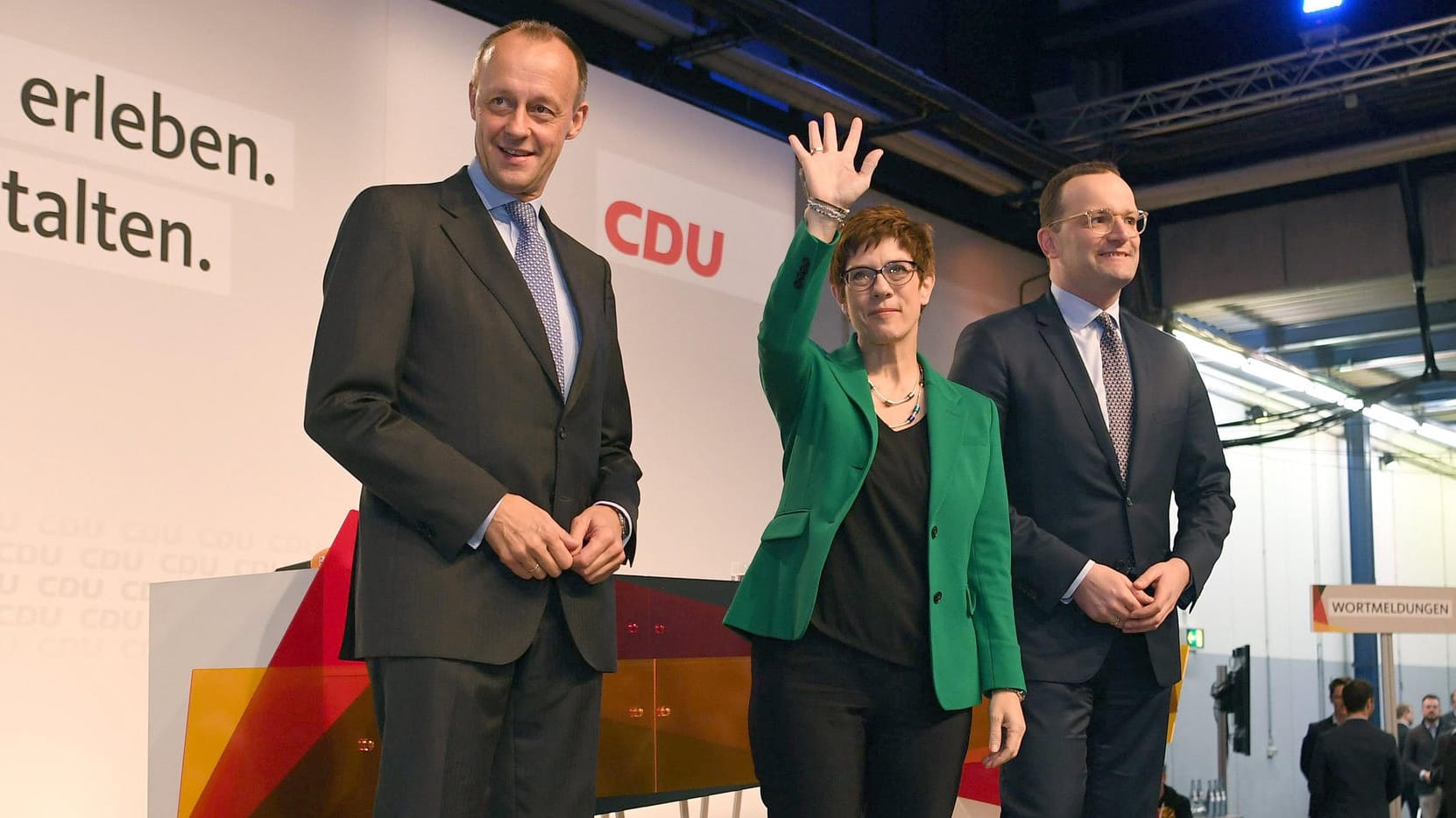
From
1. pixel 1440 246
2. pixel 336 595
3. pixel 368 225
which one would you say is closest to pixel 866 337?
pixel 368 225

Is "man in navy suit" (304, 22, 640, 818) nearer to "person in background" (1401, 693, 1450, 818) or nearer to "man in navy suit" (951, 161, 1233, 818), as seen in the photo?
"man in navy suit" (951, 161, 1233, 818)

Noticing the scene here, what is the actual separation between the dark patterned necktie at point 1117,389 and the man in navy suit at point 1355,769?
5.46 m

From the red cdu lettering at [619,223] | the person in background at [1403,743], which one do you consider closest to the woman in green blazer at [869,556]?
the red cdu lettering at [619,223]

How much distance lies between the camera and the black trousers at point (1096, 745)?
7.70 ft

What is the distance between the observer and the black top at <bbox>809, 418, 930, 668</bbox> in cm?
212

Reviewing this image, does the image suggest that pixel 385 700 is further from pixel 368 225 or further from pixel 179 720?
pixel 179 720

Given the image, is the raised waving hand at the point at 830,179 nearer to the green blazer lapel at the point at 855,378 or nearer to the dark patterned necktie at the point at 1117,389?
the green blazer lapel at the point at 855,378

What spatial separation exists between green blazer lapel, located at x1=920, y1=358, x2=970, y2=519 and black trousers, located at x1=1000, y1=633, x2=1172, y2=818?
45 cm

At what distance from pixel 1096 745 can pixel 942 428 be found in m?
0.67

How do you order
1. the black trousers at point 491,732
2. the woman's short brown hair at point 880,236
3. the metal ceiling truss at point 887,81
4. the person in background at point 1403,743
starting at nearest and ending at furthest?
the black trousers at point 491,732 → the woman's short brown hair at point 880,236 → the metal ceiling truss at point 887,81 → the person in background at point 1403,743

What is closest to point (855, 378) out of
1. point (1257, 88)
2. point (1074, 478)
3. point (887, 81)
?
point (1074, 478)

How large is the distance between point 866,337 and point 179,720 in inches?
57.8

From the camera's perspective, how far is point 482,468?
1699 mm

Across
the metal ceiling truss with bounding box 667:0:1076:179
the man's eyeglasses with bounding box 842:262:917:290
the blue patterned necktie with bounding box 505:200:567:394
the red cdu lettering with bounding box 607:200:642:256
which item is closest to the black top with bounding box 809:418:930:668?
the man's eyeglasses with bounding box 842:262:917:290
